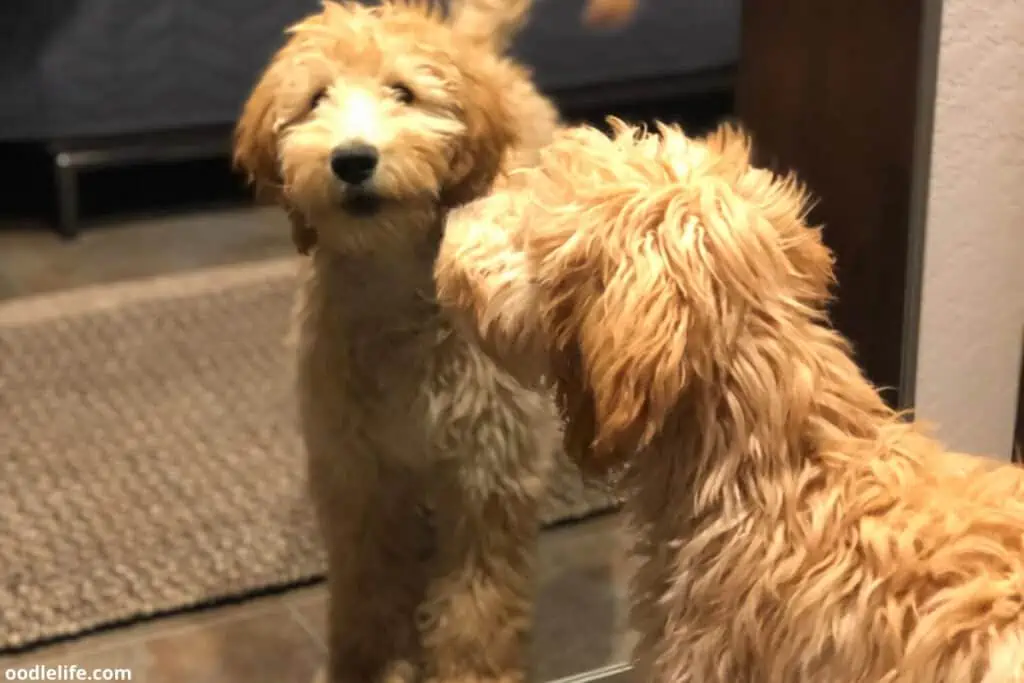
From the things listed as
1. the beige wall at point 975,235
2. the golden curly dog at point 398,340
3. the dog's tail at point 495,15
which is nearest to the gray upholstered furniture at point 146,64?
the dog's tail at point 495,15

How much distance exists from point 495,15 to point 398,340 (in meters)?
0.54

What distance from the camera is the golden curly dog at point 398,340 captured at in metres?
1.49

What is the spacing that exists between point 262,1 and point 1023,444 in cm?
210

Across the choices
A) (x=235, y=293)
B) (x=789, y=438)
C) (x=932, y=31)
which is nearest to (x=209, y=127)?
(x=235, y=293)

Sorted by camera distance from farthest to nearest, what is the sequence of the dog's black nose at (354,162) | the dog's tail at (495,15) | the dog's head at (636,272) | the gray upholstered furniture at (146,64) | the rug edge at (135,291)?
the gray upholstered furniture at (146,64), the rug edge at (135,291), the dog's tail at (495,15), the dog's black nose at (354,162), the dog's head at (636,272)

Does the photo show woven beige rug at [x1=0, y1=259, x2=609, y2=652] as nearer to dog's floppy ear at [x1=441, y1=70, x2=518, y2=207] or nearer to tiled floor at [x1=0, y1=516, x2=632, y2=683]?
tiled floor at [x1=0, y1=516, x2=632, y2=683]

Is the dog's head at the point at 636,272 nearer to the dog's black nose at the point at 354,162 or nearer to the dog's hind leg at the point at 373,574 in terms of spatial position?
the dog's black nose at the point at 354,162

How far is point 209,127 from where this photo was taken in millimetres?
3225

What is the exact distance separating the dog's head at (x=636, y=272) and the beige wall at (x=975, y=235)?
60 centimetres

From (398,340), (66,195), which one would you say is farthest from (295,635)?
(66,195)

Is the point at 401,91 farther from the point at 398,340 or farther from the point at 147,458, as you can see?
the point at 147,458

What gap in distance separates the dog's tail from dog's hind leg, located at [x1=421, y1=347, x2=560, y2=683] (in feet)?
1.64

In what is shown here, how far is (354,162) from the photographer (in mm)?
1467

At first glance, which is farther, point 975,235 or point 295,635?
point 295,635
